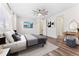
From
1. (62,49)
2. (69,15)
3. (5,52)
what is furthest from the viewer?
(62,49)

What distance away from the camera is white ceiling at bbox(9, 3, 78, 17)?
129 cm

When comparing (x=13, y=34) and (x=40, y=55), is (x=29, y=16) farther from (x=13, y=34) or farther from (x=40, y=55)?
(x=40, y=55)

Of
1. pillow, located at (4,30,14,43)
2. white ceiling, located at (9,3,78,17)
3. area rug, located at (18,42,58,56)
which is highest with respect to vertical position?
white ceiling, located at (9,3,78,17)

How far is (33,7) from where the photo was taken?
1.35 meters

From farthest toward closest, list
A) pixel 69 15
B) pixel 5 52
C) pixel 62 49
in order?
1. pixel 62 49
2. pixel 69 15
3. pixel 5 52

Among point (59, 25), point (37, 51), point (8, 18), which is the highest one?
point (8, 18)

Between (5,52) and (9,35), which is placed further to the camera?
(9,35)

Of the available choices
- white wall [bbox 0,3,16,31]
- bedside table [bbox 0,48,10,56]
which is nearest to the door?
white wall [bbox 0,3,16,31]

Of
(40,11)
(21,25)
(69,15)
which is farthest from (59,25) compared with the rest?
(21,25)

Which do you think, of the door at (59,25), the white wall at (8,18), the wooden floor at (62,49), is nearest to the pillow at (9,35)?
the white wall at (8,18)

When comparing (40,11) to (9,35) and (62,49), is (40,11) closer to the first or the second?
(9,35)

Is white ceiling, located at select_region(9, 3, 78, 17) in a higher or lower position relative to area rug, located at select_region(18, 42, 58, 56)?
higher

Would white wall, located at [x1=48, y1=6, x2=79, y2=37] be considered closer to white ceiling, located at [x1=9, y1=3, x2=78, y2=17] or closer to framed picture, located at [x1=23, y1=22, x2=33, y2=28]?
white ceiling, located at [x1=9, y1=3, x2=78, y2=17]

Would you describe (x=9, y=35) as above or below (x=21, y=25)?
below
